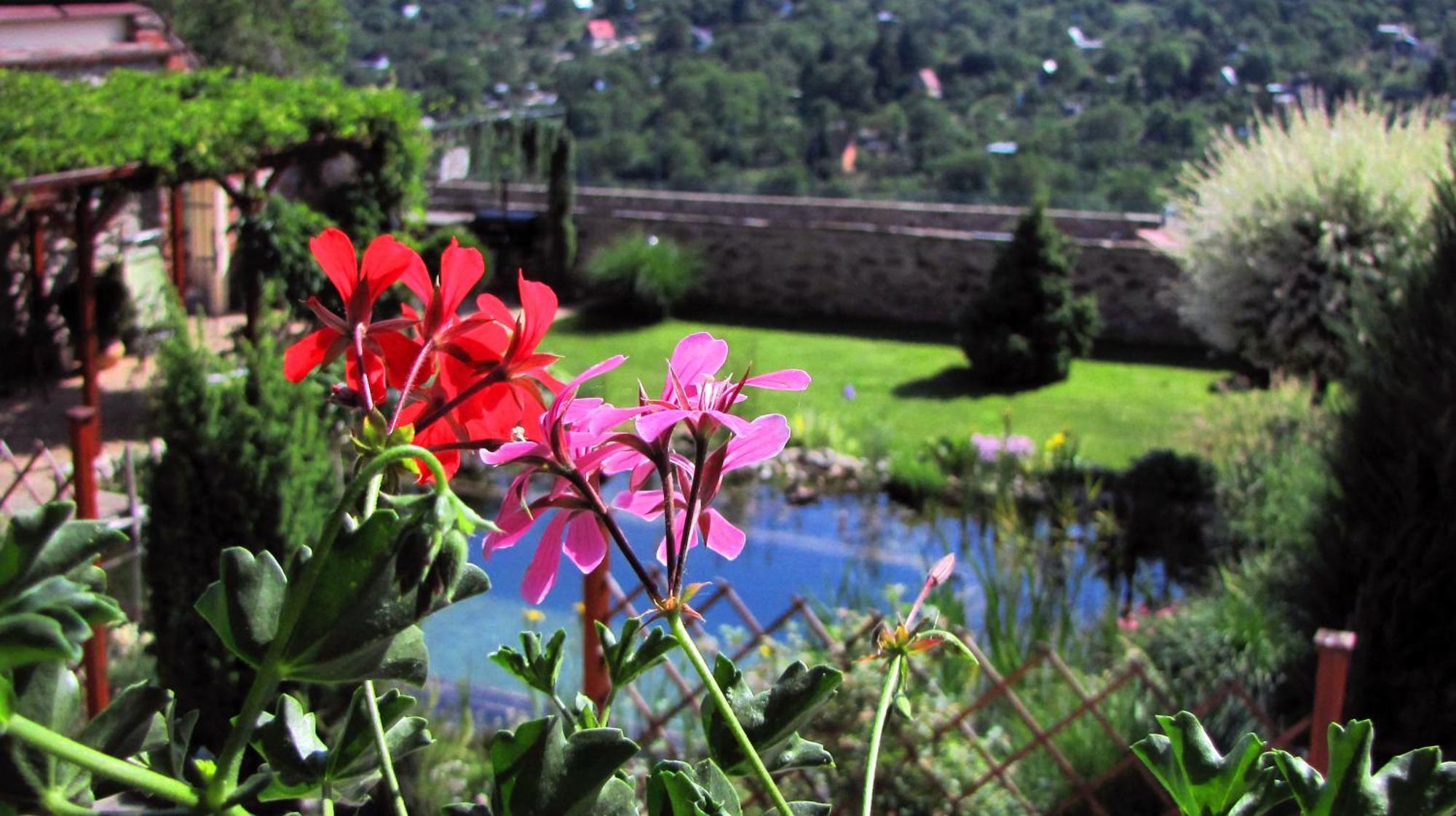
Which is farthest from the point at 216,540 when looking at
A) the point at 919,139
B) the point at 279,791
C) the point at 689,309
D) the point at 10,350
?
the point at 919,139

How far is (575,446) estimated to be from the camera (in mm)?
465

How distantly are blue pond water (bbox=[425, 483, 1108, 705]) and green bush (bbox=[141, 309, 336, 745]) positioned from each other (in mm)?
1169

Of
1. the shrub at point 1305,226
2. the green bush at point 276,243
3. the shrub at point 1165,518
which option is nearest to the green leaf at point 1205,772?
the shrub at point 1165,518

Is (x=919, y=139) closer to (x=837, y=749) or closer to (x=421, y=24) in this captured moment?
(x=421, y=24)

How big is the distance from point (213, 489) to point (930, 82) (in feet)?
68.4

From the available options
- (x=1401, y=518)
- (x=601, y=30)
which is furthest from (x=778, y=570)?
(x=601, y=30)

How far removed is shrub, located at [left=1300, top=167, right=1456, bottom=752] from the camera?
3.23 metres

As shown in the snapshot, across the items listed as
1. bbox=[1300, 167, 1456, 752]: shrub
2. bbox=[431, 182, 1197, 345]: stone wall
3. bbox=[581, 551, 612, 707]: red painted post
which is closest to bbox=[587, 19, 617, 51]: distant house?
bbox=[431, 182, 1197, 345]: stone wall

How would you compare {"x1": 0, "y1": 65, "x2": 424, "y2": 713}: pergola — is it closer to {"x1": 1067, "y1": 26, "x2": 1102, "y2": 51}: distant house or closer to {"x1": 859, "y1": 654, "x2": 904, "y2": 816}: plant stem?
{"x1": 859, "y1": 654, "x2": 904, "y2": 816}: plant stem

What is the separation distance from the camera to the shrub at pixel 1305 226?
668cm

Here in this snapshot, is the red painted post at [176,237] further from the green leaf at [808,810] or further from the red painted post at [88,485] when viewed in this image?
the green leaf at [808,810]

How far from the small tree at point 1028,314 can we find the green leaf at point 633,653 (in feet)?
31.4

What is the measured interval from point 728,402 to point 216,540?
9.62 feet

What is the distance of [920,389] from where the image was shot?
10.1 m
